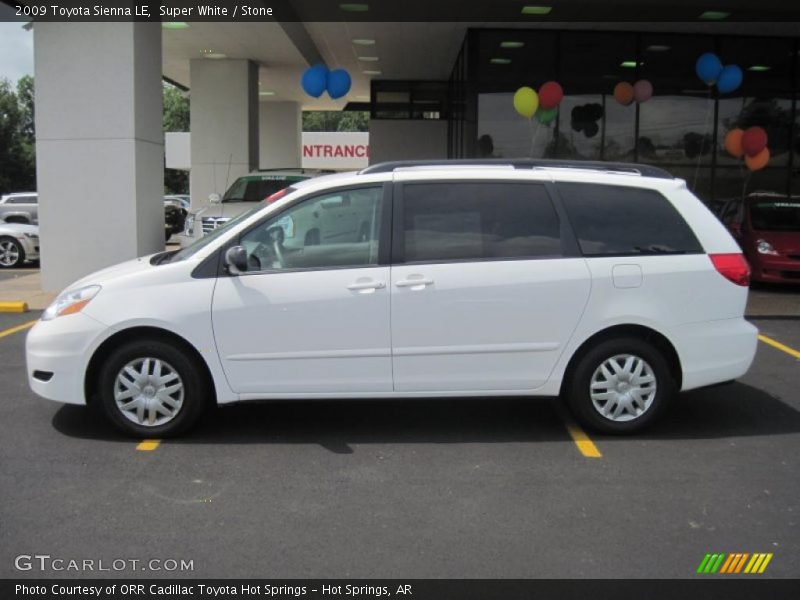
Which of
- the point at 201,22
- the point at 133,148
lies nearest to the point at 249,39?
the point at 201,22

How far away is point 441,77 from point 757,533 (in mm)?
20033

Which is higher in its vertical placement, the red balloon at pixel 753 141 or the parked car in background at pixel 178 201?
the red balloon at pixel 753 141

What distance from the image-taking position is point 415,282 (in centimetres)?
520

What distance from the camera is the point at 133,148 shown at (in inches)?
442

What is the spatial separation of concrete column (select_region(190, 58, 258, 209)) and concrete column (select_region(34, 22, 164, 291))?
719 cm

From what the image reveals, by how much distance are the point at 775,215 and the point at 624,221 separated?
886 cm

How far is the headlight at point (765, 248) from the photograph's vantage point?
1216cm

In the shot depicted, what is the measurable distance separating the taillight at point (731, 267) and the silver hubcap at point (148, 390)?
3652 millimetres

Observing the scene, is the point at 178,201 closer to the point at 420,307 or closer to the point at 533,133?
the point at 533,133

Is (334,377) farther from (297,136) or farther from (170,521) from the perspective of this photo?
(297,136)

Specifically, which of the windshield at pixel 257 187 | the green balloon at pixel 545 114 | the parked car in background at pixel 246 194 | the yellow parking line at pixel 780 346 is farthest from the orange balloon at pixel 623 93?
the yellow parking line at pixel 780 346

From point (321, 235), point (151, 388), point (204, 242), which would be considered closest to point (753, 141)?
point (321, 235)

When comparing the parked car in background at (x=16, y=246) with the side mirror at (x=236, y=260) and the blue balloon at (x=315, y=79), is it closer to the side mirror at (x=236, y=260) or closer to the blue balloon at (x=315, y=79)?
the blue balloon at (x=315, y=79)

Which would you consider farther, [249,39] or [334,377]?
[249,39]
